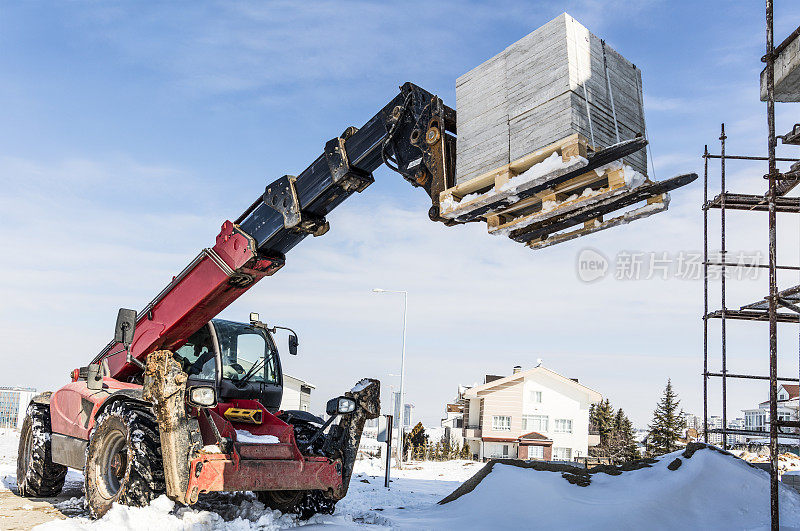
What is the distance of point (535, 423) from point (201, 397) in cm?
4153

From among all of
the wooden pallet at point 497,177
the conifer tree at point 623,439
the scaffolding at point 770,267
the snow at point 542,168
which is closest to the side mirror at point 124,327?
the wooden pallet at point 497,177

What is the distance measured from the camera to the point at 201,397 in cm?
681

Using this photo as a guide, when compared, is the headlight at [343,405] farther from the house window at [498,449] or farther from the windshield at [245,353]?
the house window at [498,449]

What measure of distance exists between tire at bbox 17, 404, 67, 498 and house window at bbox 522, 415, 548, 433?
38597 mm

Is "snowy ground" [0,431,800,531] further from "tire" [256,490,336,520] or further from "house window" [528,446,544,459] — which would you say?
"house window" [528,446,544,459]

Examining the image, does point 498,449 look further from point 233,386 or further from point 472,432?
point 233,386

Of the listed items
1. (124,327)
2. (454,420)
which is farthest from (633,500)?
(454,420)

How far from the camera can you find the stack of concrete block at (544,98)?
5266 millimetres

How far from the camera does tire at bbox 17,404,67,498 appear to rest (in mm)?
9766

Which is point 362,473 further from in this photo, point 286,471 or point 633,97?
point 633,97

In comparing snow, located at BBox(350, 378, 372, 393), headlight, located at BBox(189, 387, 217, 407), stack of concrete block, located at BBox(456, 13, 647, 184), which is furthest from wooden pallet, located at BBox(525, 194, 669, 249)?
headlight, located at BBox(189, 387, 217, 407)

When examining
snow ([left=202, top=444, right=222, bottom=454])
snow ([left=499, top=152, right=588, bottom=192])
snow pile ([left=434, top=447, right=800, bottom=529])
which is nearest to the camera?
snow ([left=499, top=152, right=588, bottom=192])

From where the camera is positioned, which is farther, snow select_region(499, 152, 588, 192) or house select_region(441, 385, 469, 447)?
house select_region(441, 385, 469, 447)

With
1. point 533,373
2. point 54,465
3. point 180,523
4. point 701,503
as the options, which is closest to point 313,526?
point 180,523
